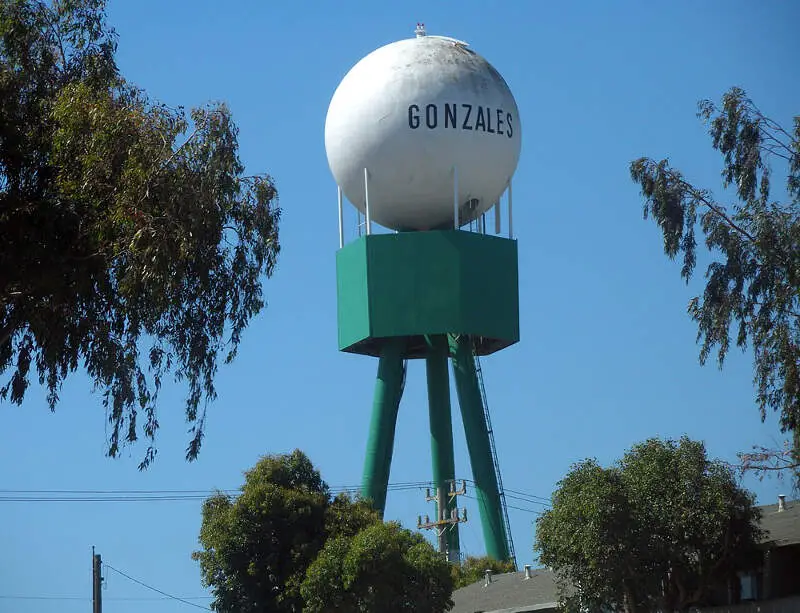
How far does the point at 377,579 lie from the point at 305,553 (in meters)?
2.99

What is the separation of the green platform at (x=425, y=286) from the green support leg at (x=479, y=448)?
1.62 metres

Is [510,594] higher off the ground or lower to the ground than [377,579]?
lower

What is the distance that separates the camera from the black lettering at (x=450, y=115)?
5322 centimetres

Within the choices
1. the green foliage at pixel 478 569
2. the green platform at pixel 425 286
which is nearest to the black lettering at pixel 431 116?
the green platform at pixel 425 286

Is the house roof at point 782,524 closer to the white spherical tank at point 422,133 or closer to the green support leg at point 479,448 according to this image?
the green support leg at point 479,448

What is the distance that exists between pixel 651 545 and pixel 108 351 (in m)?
13.7

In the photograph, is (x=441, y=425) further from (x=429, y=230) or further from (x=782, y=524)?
(x=782, y=524)

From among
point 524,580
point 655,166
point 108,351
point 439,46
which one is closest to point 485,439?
point 524,580

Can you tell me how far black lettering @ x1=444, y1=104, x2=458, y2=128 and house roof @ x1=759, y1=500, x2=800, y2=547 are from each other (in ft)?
56.7

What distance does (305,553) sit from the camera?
1763 inches

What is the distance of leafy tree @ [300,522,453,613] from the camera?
42.5m

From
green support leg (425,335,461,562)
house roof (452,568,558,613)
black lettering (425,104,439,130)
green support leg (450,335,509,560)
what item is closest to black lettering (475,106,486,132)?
black lettering (425,104,439,130)

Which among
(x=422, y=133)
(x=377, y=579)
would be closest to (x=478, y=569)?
(x=377, y=579)

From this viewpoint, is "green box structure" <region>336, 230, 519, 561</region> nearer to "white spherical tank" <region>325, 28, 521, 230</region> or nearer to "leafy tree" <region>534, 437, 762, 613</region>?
"white spherical tank" <region>325, 28, 521, 230</region>
